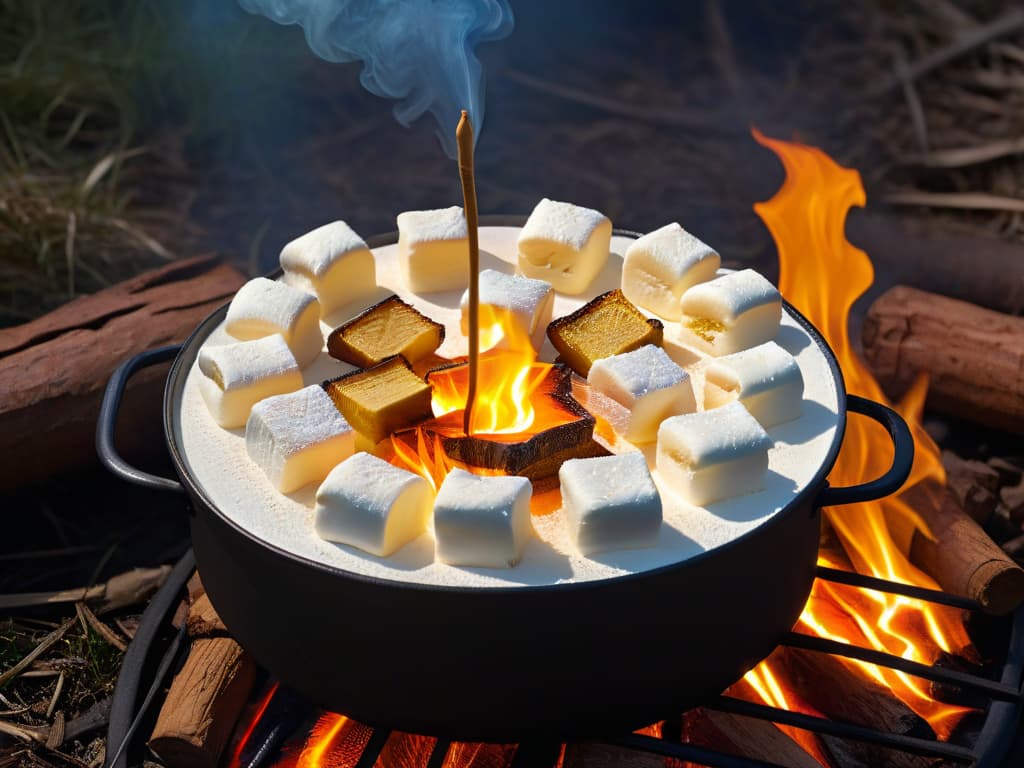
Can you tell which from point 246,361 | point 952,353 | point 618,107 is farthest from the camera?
point 618,107

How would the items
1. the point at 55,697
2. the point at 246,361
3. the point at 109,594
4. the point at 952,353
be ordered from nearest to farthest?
the point at 246,361
the point at 55,697
the point at 109,594
the point at 952,353

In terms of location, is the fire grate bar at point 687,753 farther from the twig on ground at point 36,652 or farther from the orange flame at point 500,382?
A: the twig on ground at point 36,652

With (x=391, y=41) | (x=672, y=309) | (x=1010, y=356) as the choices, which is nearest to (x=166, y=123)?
(x=391, y=41)

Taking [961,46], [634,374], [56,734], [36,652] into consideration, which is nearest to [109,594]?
[36,652]

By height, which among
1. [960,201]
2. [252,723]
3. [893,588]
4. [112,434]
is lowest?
[960,201]

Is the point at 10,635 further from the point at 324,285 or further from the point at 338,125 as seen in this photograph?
the point at 338,125

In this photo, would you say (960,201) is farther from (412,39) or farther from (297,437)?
(297,437)
